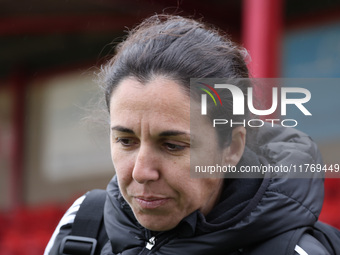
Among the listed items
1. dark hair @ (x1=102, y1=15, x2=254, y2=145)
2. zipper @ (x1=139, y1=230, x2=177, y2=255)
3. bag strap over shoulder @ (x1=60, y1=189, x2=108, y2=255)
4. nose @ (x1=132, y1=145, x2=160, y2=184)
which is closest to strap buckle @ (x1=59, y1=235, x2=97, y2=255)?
bag strap over shoulder @ (x1=60, y1=189, x2=108, y2=255)

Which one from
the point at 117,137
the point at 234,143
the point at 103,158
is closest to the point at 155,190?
the point at 117,137

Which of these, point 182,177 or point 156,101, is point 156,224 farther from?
point 156,101

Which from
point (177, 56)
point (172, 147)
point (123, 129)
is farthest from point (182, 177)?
point (177, 56)

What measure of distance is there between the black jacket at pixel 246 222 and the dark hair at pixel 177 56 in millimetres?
155

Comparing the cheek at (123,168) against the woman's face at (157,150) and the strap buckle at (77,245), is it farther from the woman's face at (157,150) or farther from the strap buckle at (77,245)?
the strap buckle at (77,245)

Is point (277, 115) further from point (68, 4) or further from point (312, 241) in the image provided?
point (68, 4)

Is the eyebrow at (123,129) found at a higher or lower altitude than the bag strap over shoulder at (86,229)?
higher

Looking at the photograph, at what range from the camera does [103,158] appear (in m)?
7.73

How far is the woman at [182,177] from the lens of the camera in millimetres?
1333

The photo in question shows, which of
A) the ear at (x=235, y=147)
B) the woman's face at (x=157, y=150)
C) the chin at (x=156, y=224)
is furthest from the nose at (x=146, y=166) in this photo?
the ear at (x=235, y=147)

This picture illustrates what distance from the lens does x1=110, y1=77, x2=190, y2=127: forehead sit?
1322mm

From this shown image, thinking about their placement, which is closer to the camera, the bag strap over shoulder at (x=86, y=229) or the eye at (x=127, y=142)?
the eye at (x=127, y=142)

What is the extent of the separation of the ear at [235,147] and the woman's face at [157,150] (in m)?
0.09

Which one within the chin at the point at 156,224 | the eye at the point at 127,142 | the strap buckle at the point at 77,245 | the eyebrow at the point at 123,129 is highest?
the eyebrow at the point at 123,129
